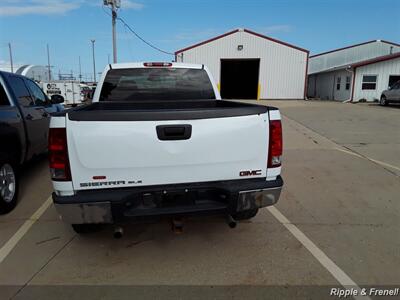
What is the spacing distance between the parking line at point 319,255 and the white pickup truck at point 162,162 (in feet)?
2.87

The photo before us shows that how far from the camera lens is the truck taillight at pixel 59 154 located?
8.50 ft

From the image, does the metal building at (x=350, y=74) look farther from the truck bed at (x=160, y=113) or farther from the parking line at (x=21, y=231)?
the parking line at (x=21, y=231)

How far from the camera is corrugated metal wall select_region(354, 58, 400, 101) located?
26.8m

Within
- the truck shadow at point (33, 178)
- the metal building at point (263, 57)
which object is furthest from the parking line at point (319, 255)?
the metal building at point (263, 57)

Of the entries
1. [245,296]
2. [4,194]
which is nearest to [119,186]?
[245,296]

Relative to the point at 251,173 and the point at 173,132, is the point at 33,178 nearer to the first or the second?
the point at 173,132

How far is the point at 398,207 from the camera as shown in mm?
4648

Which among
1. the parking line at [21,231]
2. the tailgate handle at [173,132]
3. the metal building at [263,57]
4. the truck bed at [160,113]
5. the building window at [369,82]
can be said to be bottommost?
the parking line at [21,231]

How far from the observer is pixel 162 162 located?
9.12 feet

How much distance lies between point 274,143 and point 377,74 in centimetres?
2895

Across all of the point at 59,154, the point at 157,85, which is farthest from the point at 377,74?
the point at 59,154

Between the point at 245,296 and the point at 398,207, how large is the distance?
3219 millimetres

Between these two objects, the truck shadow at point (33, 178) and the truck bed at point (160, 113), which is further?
the truck shadow at point (33, 178)

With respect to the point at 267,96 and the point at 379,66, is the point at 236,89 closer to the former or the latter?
the point at 267,96
